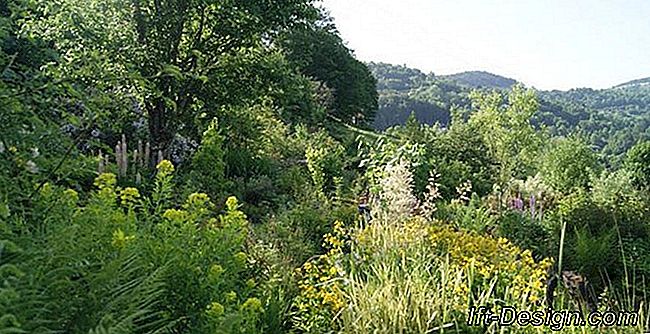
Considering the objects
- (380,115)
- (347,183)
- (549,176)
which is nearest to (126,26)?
(347,183)

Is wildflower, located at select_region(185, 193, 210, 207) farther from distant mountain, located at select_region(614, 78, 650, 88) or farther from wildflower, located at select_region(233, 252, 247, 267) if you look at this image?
distant mountain, located at select_region(614, 78, 650, 88)

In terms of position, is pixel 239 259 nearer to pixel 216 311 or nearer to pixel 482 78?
pixel 216 311

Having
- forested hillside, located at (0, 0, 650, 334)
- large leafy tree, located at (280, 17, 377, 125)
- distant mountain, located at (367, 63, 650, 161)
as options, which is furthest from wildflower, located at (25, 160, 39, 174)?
large leafy tree, located at (280, 17, 377, 125)

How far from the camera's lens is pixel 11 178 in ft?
6.39

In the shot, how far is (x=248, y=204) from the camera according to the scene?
7.63m

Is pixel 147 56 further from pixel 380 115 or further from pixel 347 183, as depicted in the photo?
pixel 380 115

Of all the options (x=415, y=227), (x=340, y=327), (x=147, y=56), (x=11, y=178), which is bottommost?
(x=340, y=327)

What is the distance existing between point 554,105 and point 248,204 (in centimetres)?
3589

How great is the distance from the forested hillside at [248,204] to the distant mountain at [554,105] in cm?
645

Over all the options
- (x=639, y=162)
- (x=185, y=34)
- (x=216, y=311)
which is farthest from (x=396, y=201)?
(x=639, y=162)

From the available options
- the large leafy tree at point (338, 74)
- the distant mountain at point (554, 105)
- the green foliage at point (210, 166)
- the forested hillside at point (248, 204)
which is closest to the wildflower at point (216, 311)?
the forested hillside at point (248, 204)

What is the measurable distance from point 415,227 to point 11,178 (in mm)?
2707

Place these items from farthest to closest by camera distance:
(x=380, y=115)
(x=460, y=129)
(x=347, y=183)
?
(x=380, y=115)
(x=460, y=129)
(x=347, y=183)

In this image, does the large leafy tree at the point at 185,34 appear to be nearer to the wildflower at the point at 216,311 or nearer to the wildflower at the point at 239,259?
the wildflower at the point at 239,259
